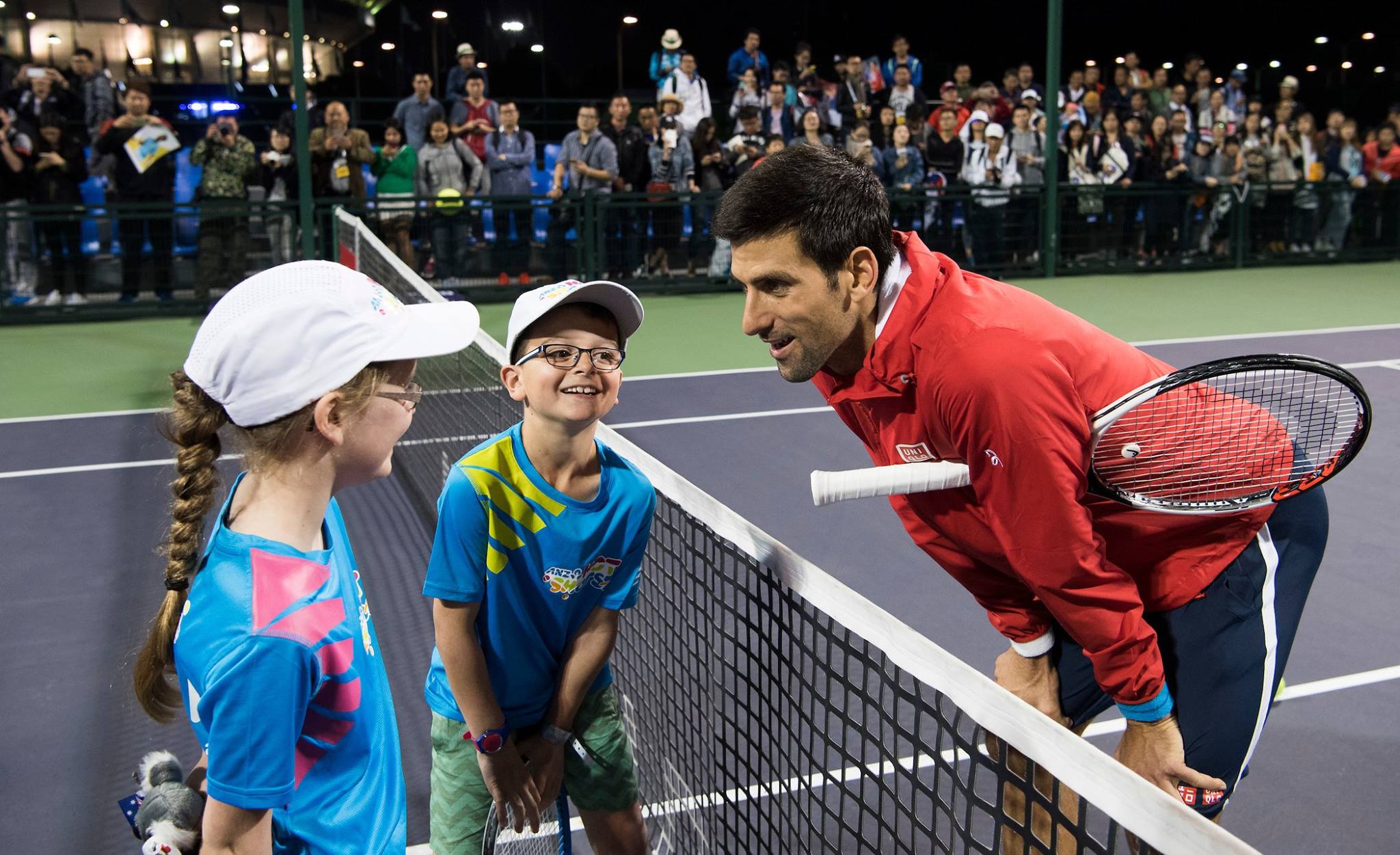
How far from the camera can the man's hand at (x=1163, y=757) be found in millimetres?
2297

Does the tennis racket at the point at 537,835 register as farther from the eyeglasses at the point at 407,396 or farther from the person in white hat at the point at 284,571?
the eyeglasses at the point at 407,396

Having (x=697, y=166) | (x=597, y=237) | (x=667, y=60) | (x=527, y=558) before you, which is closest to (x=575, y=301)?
(x=527, y=558)

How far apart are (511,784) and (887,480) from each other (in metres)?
1.05

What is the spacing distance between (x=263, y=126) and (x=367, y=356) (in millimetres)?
17432

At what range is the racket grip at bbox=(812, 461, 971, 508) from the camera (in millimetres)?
1985

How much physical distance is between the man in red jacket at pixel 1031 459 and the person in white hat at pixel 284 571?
733 mm

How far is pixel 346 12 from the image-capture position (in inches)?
965

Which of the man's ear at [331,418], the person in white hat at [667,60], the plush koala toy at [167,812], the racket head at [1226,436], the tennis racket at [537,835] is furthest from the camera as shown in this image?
the person in white hat at [667,60]

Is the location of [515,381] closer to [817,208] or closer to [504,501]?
[504,501]

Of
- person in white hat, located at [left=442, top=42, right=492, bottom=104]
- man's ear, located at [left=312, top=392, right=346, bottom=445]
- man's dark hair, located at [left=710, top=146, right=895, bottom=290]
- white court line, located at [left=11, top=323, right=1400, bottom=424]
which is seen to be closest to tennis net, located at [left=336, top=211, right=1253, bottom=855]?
man's dark hair, located at [left=710, top=146, right=895, bottom=290]

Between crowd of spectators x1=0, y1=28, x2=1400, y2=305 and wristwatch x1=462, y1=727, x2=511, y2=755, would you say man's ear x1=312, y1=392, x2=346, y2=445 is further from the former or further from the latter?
crowd of spectators x1=0, y1=28, x2=1400, y2=305

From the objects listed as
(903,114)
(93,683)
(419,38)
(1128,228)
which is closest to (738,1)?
(419,38)

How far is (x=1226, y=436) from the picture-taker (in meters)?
2.40

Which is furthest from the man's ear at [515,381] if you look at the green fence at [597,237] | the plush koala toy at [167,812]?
the green fence at [597,237]
